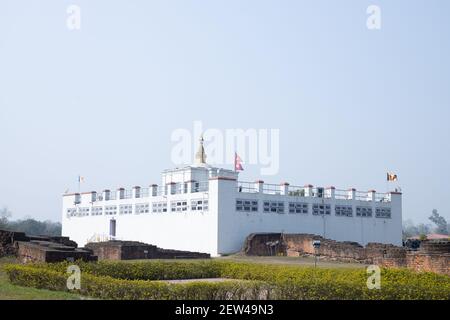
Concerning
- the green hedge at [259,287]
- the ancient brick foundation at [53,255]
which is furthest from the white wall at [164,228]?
the green hedge at [259,287]

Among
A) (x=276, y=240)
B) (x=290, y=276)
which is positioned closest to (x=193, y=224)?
(x=276, y=240)

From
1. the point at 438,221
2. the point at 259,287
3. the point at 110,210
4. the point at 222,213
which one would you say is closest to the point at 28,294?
the point at 259,287

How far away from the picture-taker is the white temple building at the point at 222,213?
3192 cm

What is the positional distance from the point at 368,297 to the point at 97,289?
5274 mm

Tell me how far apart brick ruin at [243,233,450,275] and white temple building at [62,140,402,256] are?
5.17 ft

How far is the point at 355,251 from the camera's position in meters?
25.9

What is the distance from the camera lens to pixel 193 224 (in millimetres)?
33250

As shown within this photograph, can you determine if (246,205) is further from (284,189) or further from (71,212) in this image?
(71,212)

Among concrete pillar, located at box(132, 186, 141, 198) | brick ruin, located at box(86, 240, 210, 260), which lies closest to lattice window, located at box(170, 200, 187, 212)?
concrete pillar, located at box(132, 186, 141, 198)

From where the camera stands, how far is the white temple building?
31.9 metres

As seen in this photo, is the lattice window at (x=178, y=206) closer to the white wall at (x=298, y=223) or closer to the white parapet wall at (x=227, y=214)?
the white parapet wall at (x=227, y=214)

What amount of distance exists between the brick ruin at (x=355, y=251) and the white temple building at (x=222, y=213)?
158cm

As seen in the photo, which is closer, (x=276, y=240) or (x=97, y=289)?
(x=97, y=289)

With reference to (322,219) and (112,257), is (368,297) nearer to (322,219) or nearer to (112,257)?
(112,257)
